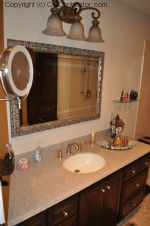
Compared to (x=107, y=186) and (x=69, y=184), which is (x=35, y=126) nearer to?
(x=69, y=184)

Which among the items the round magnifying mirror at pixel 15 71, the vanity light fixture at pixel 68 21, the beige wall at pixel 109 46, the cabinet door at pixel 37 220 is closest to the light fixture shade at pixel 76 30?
the vanity light fixture at pixel 68 21

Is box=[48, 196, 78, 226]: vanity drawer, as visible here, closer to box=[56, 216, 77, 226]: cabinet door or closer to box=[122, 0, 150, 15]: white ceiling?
box=[56, 216, 77, 226]: cabinet door

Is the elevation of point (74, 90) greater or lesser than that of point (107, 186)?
greater

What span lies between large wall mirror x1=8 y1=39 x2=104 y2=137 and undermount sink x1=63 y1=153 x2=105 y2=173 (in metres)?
0.33

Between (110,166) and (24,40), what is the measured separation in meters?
1.20

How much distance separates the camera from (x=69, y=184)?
1.31 m

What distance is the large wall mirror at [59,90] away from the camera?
147 cm

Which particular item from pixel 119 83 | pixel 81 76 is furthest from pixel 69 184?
pixel 119 83

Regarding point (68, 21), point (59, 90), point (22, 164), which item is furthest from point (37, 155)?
point (68, 21)

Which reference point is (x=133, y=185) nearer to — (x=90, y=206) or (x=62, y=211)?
(x=90, y=206)

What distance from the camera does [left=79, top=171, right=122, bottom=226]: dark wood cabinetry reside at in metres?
1.41

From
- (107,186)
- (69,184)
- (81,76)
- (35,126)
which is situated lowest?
(107,186)

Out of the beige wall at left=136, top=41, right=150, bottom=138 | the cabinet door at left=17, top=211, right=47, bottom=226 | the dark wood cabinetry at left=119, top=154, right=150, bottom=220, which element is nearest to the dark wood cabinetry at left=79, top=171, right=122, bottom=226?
the dark wood cabinetry at left=119, top=154, right=150, bottom=220

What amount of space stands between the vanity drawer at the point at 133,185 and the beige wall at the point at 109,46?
637 mm
